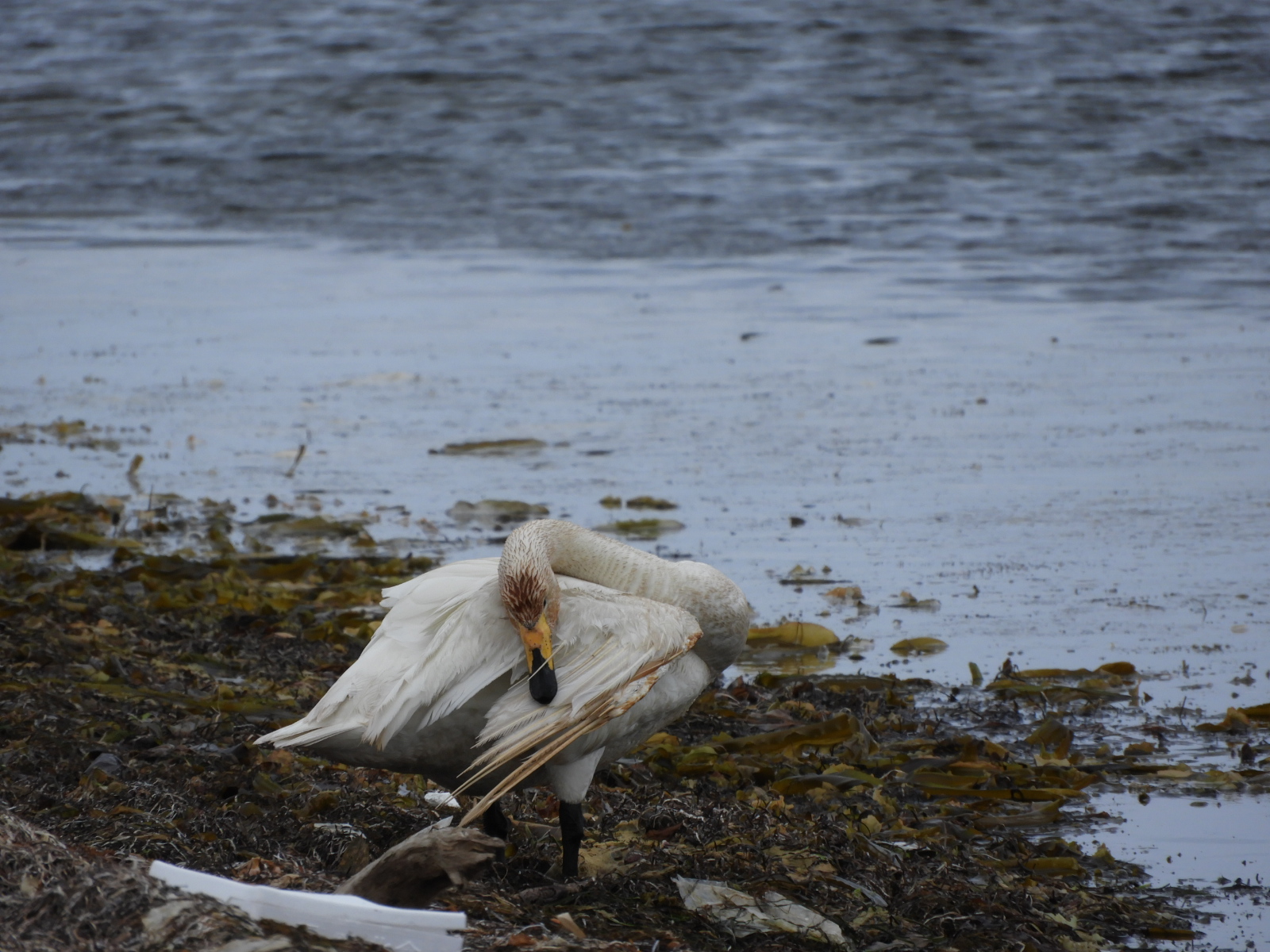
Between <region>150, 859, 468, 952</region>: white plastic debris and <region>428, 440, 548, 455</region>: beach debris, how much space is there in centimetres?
681

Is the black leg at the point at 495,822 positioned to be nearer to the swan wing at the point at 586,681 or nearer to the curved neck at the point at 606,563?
the swan wing at the point at 586,681

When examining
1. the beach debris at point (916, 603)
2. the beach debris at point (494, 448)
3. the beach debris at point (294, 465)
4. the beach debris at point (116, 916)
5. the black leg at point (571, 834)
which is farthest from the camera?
the beach debris at point (494, 448)

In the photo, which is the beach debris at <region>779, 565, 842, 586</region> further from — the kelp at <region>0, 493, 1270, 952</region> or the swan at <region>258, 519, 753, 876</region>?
the swan at <region>258, 519, 753, 876</region>

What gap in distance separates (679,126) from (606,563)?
19.5 meters

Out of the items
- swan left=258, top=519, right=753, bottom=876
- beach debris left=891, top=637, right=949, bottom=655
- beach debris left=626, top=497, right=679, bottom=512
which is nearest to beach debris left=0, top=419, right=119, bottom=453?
beach debris left=626, top=497, right=679, bottom=512

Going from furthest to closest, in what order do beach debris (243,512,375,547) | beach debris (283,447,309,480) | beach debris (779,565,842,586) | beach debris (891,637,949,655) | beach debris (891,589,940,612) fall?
beach debris (283,447,309,480)
beach debris (243,512,375,547)
beach debris (779,565,842,586)
beach debris (891,589,940,612)
beach debris (891,637,949,655)

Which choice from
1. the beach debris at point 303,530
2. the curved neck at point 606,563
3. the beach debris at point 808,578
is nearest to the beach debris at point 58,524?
the beach debris at point 303,530

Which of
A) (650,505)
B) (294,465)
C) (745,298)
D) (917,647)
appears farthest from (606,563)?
(745,298)

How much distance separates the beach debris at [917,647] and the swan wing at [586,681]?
225cm

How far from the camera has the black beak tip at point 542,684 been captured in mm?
4469

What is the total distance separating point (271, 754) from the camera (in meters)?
5.49

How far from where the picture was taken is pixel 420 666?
15.1 feet

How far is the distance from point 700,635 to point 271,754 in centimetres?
158

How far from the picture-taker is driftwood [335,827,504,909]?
3891mm
